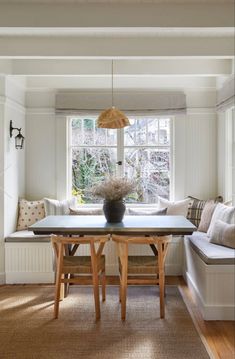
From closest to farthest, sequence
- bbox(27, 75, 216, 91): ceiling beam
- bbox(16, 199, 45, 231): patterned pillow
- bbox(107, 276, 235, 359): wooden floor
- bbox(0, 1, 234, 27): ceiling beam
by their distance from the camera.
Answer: bbox(107, 276, 235, 359): wooden floor, bbox(0, 1, 234, 27): ceiling beam, bbox(16, 199, 45, 231): patterned pillow, bbox(27, 75, 216, 91): ceiling beam

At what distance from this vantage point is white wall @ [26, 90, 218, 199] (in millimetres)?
4238

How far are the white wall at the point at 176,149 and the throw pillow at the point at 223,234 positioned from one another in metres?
1.21

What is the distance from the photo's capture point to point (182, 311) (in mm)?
2928

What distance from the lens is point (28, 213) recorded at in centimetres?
404

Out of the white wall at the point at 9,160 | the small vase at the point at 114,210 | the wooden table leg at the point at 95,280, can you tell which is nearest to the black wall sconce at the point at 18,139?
the white wall at the point at 9,160

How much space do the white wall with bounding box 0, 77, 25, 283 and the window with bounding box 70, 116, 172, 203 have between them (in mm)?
663

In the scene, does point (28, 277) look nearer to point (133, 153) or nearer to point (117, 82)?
point (133, 153)

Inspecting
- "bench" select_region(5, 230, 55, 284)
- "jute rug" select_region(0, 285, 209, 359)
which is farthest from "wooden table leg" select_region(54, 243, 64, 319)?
"bench" select_region(5, 230, 55, 284)

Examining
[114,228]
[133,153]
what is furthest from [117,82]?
[114,228]

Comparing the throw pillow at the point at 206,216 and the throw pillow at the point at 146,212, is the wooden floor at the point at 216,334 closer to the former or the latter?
the throw pillow at the point at 206,216

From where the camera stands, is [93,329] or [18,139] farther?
[18,139]

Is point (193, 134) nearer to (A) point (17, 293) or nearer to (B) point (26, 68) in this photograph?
(B) point (26, 68)

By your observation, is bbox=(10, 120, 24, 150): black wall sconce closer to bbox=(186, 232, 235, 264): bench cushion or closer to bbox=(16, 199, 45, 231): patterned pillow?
bbox=(16, 199, 45, 231): patterned pillow

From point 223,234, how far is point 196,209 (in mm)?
1143
